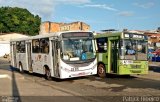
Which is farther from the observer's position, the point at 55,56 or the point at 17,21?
the point at 17,21

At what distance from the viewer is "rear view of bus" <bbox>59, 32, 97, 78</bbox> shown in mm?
18016

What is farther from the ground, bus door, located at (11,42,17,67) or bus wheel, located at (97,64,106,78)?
bus door, located at (11,42,17,67)

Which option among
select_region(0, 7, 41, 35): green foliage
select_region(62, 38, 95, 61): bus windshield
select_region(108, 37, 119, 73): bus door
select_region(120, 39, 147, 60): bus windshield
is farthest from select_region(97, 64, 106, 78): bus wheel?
select_region(0, 7, 41, 35): green foliage

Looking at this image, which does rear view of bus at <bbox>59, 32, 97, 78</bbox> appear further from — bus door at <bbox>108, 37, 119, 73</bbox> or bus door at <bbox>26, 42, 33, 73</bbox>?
bus door at <bbox>26, 42, 33, 73</bbox>

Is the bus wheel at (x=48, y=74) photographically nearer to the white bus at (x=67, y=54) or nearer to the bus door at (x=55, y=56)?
the white bus at (x=67, y=54)

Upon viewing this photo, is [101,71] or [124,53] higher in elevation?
[124,53]

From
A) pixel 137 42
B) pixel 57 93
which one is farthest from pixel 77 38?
pixel 57 93

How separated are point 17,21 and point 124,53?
84331mm

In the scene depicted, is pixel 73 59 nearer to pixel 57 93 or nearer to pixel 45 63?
pixel 45 63

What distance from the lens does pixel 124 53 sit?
62.0ft

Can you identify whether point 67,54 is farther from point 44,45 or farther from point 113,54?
point 113,54

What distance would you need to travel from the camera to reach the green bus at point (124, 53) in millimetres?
18891

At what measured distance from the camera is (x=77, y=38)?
1866cm

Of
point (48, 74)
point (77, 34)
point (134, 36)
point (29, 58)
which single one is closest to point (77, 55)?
point (77, 34)
